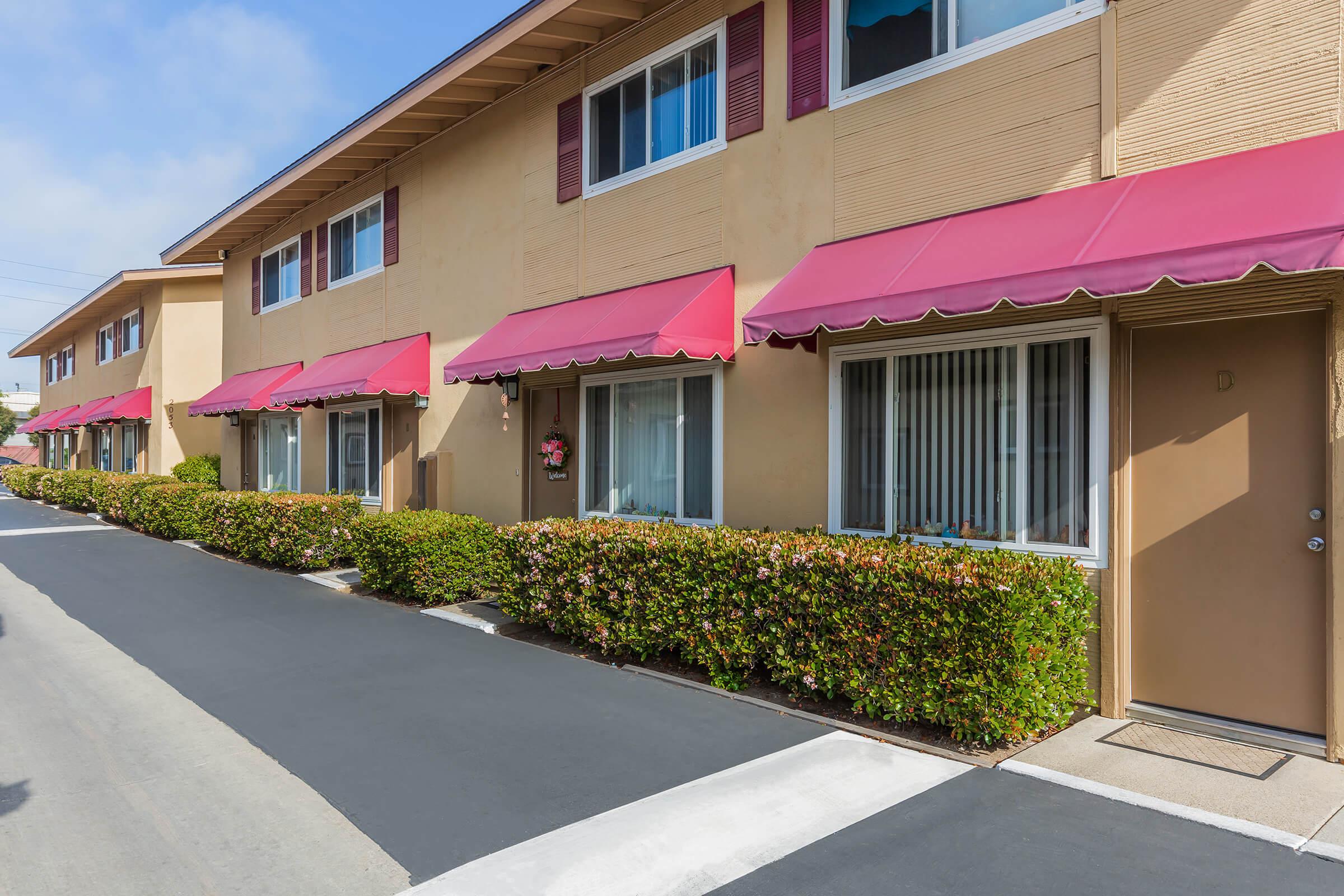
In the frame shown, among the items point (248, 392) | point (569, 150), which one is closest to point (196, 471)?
point (248, 392)

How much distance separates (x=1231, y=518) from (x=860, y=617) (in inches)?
92.8

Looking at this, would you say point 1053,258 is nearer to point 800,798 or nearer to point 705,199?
point 800,798

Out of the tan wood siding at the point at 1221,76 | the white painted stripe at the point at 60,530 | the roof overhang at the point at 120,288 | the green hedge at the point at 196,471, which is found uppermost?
the roof overhang at the point at 120,288

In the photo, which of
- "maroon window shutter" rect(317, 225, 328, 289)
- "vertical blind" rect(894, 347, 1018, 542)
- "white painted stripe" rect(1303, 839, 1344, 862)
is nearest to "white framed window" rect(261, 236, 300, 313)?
"maroon window shutter" rect(317, 225, 328, 289)

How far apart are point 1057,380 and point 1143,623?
1714 mm

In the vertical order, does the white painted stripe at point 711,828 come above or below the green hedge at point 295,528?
below

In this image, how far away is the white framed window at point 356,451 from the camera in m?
13.8

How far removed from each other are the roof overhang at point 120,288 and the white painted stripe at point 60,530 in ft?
21.7

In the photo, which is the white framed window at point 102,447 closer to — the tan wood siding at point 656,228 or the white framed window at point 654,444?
the white framed window at point 654,444

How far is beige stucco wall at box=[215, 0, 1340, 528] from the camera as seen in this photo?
5402 mm

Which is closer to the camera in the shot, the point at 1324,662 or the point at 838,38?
the point at 1324,662

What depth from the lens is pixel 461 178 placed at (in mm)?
12094

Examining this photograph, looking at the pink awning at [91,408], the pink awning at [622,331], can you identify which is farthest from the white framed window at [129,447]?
the pink awning at [622,331]

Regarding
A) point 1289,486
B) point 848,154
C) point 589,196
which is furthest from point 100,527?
point 1289,486
